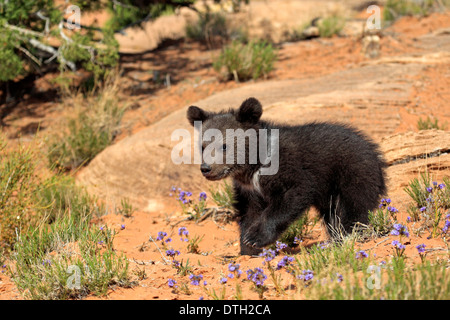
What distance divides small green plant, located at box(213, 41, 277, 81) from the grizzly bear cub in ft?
19.9

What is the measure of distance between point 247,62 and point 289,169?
673 centimetres

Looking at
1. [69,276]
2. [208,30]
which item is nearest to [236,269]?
[69,276]

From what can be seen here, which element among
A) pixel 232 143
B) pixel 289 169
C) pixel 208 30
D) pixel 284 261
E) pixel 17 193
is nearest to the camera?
pixel 284 261

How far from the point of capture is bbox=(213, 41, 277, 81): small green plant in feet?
37.6

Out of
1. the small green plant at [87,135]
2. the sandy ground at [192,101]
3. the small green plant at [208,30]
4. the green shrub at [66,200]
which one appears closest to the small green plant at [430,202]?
the sandy ground at [192,101]

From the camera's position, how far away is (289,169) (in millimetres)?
5164

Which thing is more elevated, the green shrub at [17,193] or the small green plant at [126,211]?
the green shrub at [17,193]

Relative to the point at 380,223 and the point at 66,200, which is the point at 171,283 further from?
the point at 66,200

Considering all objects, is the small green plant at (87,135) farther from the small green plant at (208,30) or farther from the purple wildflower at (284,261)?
the purple wildflower at (284,261)

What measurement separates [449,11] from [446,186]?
12.7 m

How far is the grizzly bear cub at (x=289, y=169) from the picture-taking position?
5.13 metres
